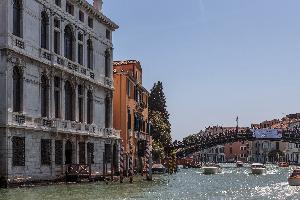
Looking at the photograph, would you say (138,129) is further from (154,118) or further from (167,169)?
(154,118)

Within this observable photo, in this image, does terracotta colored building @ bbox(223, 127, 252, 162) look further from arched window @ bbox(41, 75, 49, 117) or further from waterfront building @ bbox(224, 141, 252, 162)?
arched window @ bbox(41, 75, 49, 117)

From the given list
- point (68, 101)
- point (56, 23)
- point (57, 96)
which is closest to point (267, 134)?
point (68, 101)

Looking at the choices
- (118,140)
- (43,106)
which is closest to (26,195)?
(43,106)

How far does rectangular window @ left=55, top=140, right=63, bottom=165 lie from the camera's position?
3227 cm

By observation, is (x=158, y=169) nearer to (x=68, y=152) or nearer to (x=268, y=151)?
(x=68, y=152)

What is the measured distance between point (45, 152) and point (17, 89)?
13.7 ft

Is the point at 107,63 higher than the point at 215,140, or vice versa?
the point at 107,63

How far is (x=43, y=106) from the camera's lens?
3105 centimetres

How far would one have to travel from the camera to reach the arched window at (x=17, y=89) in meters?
28.3

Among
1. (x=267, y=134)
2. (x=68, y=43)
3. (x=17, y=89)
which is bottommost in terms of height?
(x=267, y=134)

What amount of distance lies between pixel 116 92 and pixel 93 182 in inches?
451

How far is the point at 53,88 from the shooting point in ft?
104

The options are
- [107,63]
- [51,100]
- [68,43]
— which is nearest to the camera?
[51,100]

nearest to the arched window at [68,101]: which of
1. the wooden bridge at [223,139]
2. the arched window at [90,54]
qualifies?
the arched window at [90,54]
